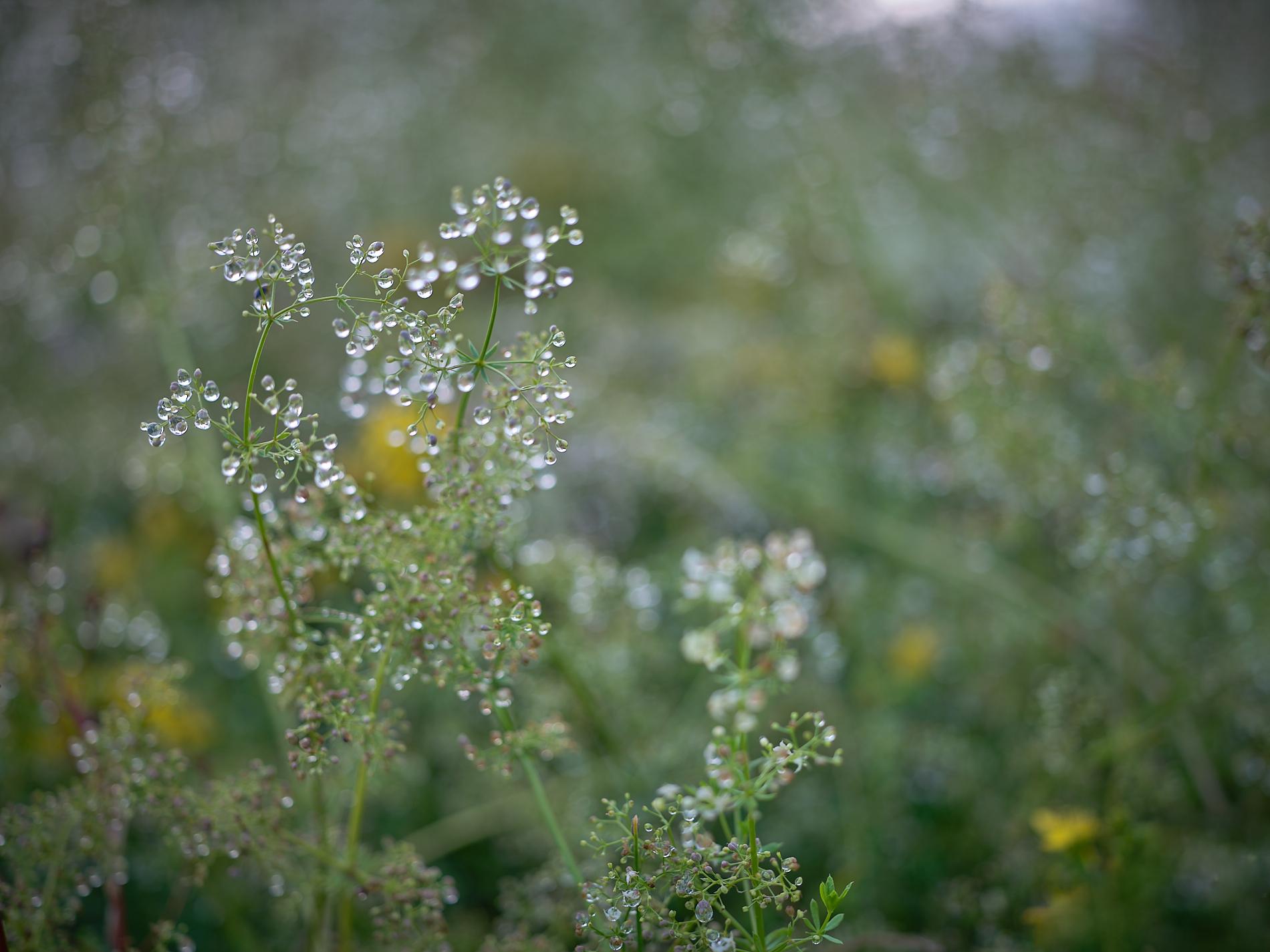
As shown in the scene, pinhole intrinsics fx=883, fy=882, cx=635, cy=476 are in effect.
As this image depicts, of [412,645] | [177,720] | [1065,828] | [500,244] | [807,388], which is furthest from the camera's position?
[807,388]

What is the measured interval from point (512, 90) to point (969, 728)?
225 centimetres

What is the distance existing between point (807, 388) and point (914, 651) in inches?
22.6

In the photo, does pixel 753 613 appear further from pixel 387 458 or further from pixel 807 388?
pixel 807 388

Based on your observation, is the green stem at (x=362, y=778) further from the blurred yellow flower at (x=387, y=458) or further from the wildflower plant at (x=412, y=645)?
the blurred yellow flower at (x=387, y=458)

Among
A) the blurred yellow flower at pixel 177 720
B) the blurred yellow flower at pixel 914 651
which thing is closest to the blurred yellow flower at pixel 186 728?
the blurred yellow flower at pixel 177 720

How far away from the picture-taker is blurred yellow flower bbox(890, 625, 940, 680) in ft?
4.63

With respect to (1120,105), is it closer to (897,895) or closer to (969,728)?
(969,728)

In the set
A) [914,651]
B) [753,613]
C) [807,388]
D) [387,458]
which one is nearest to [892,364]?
[807,388]

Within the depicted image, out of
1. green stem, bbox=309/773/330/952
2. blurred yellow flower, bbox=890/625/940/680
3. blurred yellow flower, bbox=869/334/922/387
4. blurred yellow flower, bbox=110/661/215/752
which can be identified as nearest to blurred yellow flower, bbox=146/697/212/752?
blurred yellow flower, bbox=110/661/215/752

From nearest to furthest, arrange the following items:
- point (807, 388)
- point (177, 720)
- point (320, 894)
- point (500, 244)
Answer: point (500, 244), point (320, 894), point (177, 720), point (807, 388)

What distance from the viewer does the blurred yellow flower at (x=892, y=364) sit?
1782 mm

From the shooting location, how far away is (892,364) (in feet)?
5.87

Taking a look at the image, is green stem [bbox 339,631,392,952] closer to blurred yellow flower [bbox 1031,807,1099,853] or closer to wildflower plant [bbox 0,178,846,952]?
wildflower plant [bbox 0,178,846,952]

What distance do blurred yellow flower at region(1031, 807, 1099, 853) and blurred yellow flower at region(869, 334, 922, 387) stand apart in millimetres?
942
